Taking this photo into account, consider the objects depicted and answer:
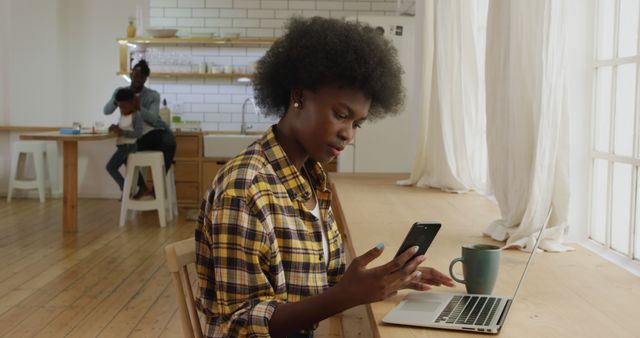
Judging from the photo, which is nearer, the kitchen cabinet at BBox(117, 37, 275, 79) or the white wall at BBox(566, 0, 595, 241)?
the white wall at BBox(566, 0, 595, 241)

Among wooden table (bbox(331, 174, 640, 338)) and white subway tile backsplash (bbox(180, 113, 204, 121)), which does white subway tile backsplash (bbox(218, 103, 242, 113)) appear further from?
wooden table (bbox(331, 174, 640, 338))

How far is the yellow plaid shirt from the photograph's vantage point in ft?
4.99

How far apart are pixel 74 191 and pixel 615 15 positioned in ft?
17.1

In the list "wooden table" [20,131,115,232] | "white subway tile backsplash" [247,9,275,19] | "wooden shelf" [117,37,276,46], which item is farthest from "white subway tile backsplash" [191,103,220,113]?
"wooden table" [20,131,115,232]

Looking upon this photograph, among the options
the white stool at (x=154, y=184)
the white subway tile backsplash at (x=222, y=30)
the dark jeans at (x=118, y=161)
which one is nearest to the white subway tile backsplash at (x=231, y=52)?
the white subway tile backsplash at (x=222, y=30)

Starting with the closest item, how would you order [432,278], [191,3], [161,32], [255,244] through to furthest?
[255,244]
[432,278]
[161,32]
[191,3]

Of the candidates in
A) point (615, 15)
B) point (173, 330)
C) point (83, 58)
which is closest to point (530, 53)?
point (615, 15)

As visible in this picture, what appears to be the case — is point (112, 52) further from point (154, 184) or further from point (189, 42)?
point (154, 184)

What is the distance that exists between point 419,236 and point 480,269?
237mm

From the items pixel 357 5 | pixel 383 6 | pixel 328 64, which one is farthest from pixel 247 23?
pixel 328 64

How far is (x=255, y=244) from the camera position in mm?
1530

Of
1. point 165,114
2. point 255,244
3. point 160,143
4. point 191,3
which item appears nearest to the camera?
point 255,244

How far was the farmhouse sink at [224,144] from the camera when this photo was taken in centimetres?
847

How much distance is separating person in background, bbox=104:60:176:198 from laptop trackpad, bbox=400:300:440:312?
19.7ft
